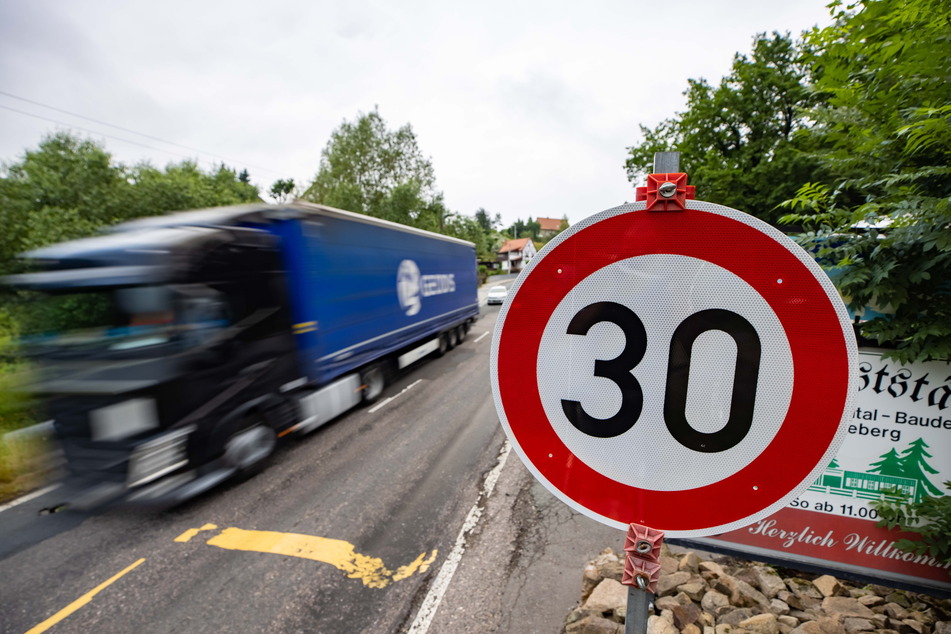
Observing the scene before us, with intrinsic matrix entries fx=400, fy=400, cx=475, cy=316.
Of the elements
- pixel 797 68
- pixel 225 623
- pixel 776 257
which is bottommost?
pixel 225 623

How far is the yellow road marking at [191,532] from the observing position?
13.7 ft

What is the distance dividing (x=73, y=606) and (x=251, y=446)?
216cm

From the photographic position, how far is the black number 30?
980mm

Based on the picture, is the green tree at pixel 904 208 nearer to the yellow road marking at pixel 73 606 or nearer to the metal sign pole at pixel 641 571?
the metal sign pole at pixel 641 571

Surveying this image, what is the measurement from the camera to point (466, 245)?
14547 mm

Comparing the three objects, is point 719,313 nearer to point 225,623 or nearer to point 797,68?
point 225,623

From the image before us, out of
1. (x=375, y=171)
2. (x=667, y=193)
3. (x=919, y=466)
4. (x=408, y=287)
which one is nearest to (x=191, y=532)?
(x=667, y=193)

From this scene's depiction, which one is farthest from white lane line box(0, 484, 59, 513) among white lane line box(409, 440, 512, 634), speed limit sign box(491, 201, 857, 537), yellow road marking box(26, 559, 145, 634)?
speed limit sign box(491, 201, 857, 537)

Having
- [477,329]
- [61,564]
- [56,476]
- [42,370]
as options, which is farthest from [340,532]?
[477,329]

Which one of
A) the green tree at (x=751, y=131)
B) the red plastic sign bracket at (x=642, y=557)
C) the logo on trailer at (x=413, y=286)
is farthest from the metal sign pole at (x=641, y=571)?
the green tree at (x=751, y=131)

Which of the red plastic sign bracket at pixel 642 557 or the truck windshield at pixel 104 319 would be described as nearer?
the red plastic sign bracket at pixel 642 557

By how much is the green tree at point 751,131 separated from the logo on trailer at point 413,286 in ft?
36.6

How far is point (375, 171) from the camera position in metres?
32.7

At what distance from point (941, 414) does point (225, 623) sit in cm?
→ 505
